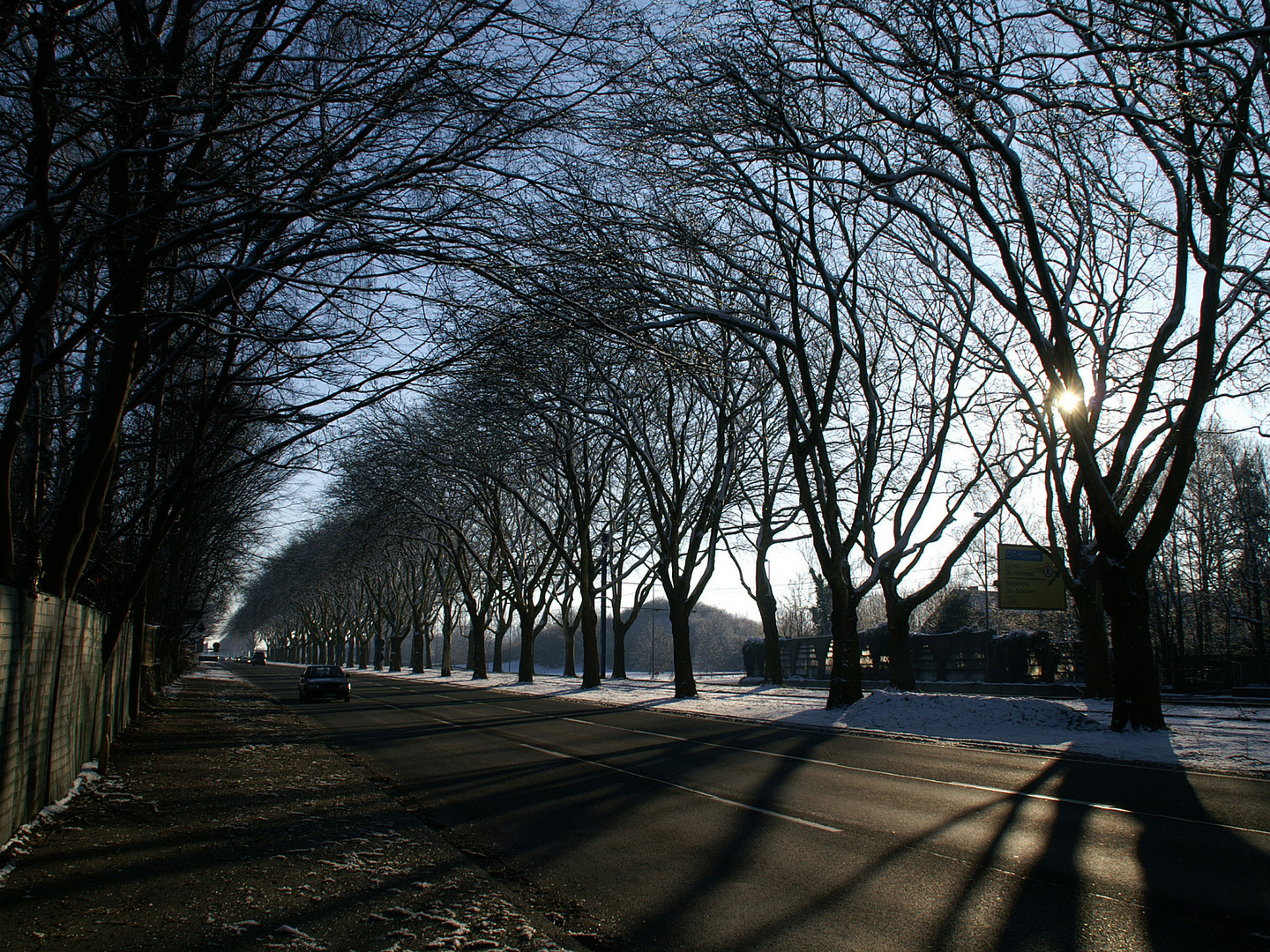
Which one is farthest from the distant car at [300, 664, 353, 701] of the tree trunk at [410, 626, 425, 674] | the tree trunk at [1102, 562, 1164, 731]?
the tree trunk at [410, 626, 425, 674]

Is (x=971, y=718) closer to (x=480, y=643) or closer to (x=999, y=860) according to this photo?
(x=999, y=860)

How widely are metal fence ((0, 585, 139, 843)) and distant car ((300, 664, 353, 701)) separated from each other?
19.8m

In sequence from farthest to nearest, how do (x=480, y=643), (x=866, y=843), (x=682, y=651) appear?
1. (x=480, y=643)
2. (x=682, y=651)
3. (x=866, y=843)

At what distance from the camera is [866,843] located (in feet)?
23.5

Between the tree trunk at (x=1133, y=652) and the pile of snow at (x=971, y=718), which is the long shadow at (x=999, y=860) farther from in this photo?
the pile of snow at (x=971, y=718)

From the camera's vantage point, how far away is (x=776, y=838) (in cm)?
735

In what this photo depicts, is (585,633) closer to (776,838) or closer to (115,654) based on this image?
(115,654)

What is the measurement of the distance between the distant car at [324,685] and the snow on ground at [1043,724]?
13.2 m

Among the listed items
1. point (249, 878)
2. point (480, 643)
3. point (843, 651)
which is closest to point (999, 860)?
point (249, 878)

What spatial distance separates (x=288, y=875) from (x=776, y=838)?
402 cm

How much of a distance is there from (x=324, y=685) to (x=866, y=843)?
2761cm

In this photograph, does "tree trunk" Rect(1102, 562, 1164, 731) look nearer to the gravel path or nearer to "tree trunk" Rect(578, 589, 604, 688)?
the gravel path

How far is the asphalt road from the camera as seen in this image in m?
5.09

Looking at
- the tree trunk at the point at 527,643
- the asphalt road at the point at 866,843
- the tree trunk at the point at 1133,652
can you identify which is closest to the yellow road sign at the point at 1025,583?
the tree trunk at the point at 1133,652
